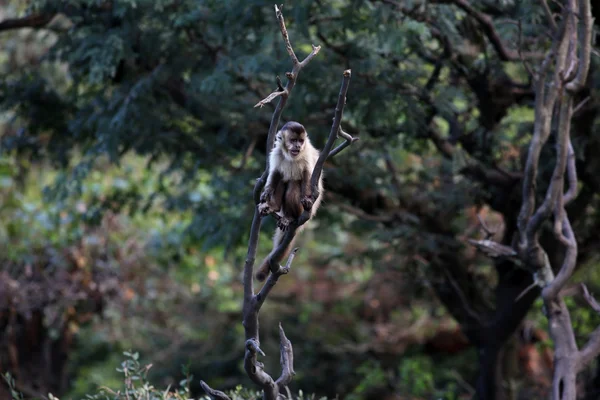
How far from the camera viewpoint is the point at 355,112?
607 centimetres

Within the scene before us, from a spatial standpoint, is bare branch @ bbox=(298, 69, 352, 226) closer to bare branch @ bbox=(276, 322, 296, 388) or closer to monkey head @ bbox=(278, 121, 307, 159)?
monkey head @ bbox=(278, 121, 307, 159)

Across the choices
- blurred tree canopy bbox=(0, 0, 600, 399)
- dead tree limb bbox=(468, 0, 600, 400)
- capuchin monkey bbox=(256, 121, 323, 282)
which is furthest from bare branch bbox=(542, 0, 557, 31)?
capuchin monkey bbox=(256, 121, 323, 282)

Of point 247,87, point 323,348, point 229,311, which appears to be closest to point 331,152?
point 247,87

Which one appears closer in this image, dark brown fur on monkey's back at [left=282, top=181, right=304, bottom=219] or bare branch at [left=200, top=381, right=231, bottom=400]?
bare branch at [left=200, top=381, right=231, bottom=400]

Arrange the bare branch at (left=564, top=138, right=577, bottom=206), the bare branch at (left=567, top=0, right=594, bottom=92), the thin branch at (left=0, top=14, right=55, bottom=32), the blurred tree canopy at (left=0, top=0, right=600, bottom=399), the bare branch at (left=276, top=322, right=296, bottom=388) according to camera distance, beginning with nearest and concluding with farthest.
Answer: the bare branch at (left=276, top=322, right=296, bottom=388)
the bare branch at (left=567, top=0, right=594, bottom=92)
the bare branch at (left=564, top=138, right=577, bottom=206)
the blurred tree canopy at (left=0, top=0, right=600, bottom=399)
the thin branch at (left=0, top=14, right=55, bottom=32)

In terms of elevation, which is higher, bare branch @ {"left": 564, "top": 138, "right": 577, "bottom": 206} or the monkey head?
the monkey head

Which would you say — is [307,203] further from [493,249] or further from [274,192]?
[493,249]

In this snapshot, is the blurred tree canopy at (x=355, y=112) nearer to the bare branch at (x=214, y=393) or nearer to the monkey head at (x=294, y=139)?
the monkey head at (x=294, y=139)

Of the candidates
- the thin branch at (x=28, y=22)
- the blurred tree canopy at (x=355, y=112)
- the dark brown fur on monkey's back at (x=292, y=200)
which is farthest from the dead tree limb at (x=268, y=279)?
the thin branch at (x=28, y=22)

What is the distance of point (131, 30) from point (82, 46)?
370 mm

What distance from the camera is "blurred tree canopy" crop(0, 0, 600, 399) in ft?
18.4

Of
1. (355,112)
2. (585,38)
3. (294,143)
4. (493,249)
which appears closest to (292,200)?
(294,143)

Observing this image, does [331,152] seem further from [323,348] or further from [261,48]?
[323,348]

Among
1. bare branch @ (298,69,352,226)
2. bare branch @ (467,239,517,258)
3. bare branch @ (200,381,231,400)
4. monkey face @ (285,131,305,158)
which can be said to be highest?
bare branch @ (298,69,352,226)
